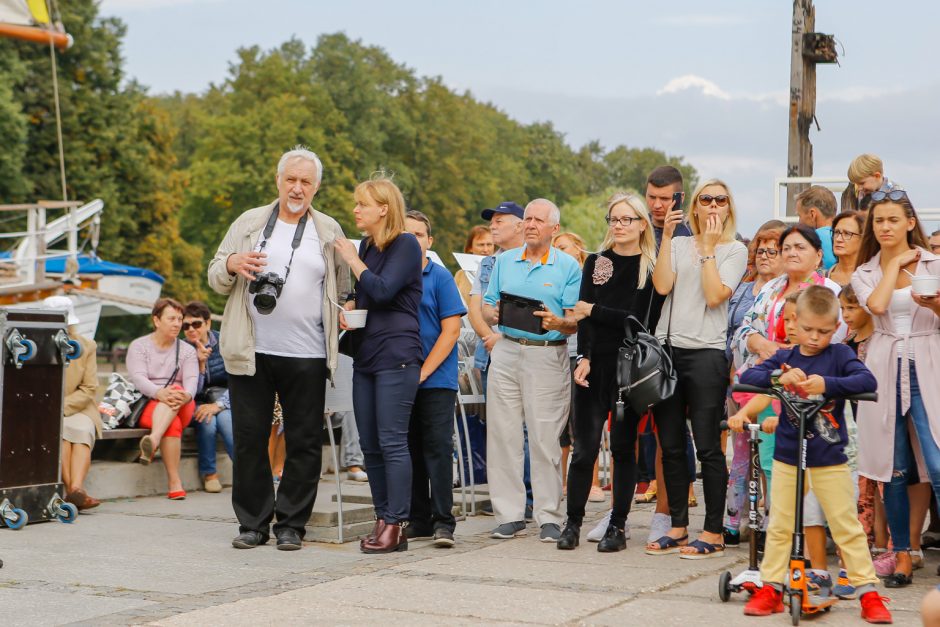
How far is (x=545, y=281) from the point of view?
7793mm

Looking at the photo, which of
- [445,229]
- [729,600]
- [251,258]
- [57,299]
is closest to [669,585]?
[729,600]

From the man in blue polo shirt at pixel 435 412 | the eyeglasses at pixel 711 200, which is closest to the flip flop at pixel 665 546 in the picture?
the man in blue polo shirt at pixel 435 412

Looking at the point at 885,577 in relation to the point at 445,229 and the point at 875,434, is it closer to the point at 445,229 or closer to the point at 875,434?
the point at 875,434

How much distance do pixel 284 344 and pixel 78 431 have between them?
2.46 m

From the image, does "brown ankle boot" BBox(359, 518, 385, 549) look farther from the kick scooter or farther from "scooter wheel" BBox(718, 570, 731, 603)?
the kick scooter

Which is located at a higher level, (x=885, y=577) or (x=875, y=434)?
(x=875, y=434)

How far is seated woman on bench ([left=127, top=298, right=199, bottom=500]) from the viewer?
32.7 ft

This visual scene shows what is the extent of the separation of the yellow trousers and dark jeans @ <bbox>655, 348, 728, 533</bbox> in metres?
1.41

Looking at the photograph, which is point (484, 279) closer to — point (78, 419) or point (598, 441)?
point (598, 441)

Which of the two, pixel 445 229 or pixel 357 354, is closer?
pixel 357 354

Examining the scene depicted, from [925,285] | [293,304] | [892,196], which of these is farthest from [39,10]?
[925,285]

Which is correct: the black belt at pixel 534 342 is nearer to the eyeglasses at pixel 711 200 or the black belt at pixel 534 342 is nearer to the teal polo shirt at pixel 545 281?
the teal polo shirt at pixel 545 281

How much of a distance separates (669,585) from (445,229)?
5585 centimetres

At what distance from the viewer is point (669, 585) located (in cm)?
623
